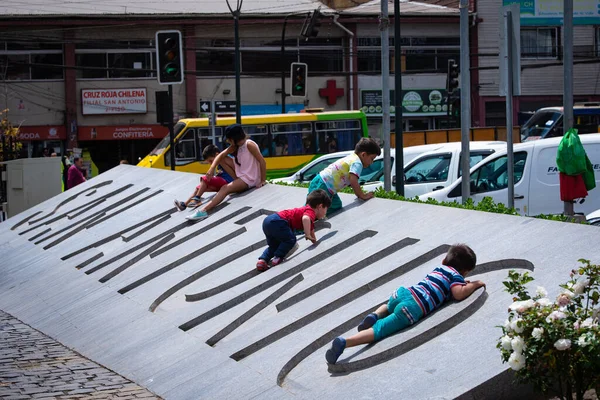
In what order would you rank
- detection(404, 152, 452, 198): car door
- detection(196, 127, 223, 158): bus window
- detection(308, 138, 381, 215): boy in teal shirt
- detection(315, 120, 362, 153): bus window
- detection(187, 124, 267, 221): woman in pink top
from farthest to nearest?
detection(315, 120, 362, 153): bus window
detection(196, 127, 223, 158): bus window
detection(404, 152, 452, 198): car door
detection(187, 124, 267, 221): woman in pink top
detection(308, 138, 381, 215): boy in teal shirt

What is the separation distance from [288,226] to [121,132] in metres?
35.6

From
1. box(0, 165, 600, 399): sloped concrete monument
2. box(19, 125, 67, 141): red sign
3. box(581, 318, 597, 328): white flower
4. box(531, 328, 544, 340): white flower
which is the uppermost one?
box(19, 125, 67, 141): red sign

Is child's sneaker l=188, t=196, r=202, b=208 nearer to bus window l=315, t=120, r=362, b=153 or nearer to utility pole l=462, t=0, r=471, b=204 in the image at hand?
utility pole l=462, t=0, r=471, b=204

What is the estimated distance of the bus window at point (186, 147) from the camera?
3009 cm

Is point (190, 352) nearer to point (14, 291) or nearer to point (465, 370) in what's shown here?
point (465, 370)

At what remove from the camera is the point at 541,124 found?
35938mm

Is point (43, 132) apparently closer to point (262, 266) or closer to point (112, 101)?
point (112, 101)

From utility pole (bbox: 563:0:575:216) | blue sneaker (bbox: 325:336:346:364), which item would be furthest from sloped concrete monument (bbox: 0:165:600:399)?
utility pole (bbox: 563:0:575:216)

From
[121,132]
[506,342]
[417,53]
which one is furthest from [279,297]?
[417,53]

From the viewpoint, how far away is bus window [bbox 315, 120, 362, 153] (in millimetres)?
32094

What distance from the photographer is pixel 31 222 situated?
64.6 ft

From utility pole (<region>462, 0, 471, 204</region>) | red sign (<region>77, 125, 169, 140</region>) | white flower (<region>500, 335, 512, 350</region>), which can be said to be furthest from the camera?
red sign (<region>77, 125, 169, 140</region>)

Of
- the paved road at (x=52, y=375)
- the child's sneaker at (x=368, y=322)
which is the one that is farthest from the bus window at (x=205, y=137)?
the child's sneaker at (x=368, y=322)

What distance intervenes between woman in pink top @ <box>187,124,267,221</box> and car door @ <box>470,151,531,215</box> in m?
3.72
